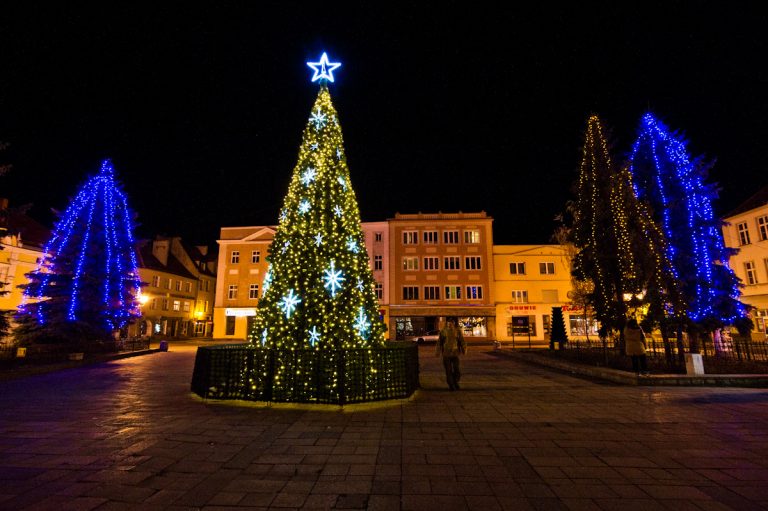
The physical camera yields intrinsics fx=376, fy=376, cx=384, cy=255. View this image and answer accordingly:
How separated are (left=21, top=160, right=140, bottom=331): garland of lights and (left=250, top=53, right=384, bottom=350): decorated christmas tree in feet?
51.7

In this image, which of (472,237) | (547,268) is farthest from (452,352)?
(547,268)

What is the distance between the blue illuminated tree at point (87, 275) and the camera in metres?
18.4

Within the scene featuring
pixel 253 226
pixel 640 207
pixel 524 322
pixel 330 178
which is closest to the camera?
pixel 330 178

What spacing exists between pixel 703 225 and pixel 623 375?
9894mm

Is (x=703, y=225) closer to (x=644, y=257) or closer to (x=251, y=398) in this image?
(x=644, y=257)

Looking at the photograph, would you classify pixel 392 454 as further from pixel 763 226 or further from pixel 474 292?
pixel 763 226

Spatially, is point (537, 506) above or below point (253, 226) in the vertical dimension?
below

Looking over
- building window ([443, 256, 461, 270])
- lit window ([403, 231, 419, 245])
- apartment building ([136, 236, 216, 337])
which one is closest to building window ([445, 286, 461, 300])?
building window ([443, 256, 461, 270])

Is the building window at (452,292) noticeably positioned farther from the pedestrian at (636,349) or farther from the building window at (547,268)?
the pedestrian at (636,349)

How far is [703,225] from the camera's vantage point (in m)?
16.3

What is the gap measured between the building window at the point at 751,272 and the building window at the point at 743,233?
1.63 m

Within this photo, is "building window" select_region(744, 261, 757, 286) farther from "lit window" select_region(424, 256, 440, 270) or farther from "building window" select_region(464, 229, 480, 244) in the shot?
"lit window" select_region(424, 256, 440, 270)

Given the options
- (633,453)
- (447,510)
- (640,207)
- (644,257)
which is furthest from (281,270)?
(640,207)

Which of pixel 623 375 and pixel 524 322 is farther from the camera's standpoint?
pixel 524 322
